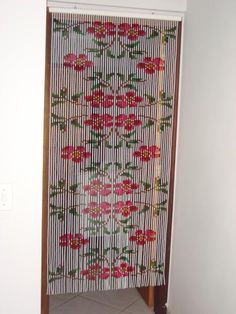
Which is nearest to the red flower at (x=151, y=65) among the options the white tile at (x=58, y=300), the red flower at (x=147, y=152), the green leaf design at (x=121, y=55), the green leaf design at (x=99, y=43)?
the green leaf design at (x=121, y=55)

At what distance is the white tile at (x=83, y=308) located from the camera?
3.03m

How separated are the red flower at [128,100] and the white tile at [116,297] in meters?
1.61

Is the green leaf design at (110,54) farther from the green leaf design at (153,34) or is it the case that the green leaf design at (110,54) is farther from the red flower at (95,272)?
the red flower at (95,272)

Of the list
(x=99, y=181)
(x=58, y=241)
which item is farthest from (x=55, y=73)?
(x=58, y=241)

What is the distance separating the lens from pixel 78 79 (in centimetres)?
266

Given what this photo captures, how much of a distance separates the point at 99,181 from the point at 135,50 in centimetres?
96

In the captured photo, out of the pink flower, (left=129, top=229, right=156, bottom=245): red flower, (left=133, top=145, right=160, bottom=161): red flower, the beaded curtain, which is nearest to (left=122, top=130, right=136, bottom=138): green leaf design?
the beaded curtain

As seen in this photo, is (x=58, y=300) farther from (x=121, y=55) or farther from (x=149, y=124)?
(x=121, y=55)
